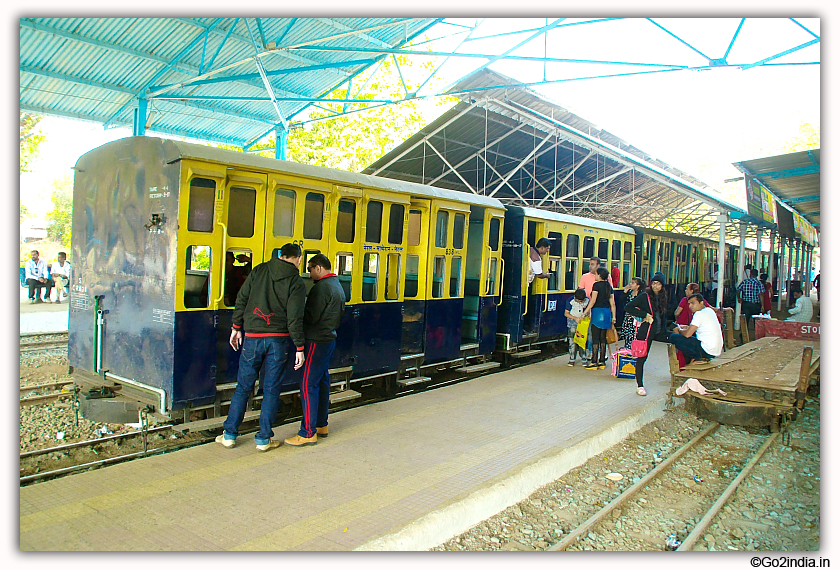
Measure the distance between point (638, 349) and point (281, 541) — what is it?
6714 mm

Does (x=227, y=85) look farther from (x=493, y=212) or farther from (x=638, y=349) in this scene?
(x=638, y=349)

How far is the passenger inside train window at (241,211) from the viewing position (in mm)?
5844

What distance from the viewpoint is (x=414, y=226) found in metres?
8.24

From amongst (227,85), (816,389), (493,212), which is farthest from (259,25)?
(816,389)

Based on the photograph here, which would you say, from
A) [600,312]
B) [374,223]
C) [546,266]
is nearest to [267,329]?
[374,223]

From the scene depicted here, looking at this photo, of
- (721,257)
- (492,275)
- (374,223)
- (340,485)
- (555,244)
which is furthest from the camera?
(721,257)

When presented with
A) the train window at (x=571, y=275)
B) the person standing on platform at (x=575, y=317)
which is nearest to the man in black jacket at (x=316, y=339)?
the person standing on platform at (x=575, y=317)

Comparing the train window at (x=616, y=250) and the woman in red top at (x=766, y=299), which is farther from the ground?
the train window at (x=616, y=250)

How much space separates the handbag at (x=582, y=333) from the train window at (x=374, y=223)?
5.18m

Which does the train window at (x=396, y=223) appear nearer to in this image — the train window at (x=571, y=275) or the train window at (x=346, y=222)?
the train window at (x=346, y=222)

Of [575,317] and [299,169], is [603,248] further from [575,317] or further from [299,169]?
[299,169]

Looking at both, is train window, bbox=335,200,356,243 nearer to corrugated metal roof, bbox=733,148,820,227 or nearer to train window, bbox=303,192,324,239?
train window, bbox=303,192,324,239

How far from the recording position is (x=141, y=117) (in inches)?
430

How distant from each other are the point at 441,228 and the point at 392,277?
132 cm
